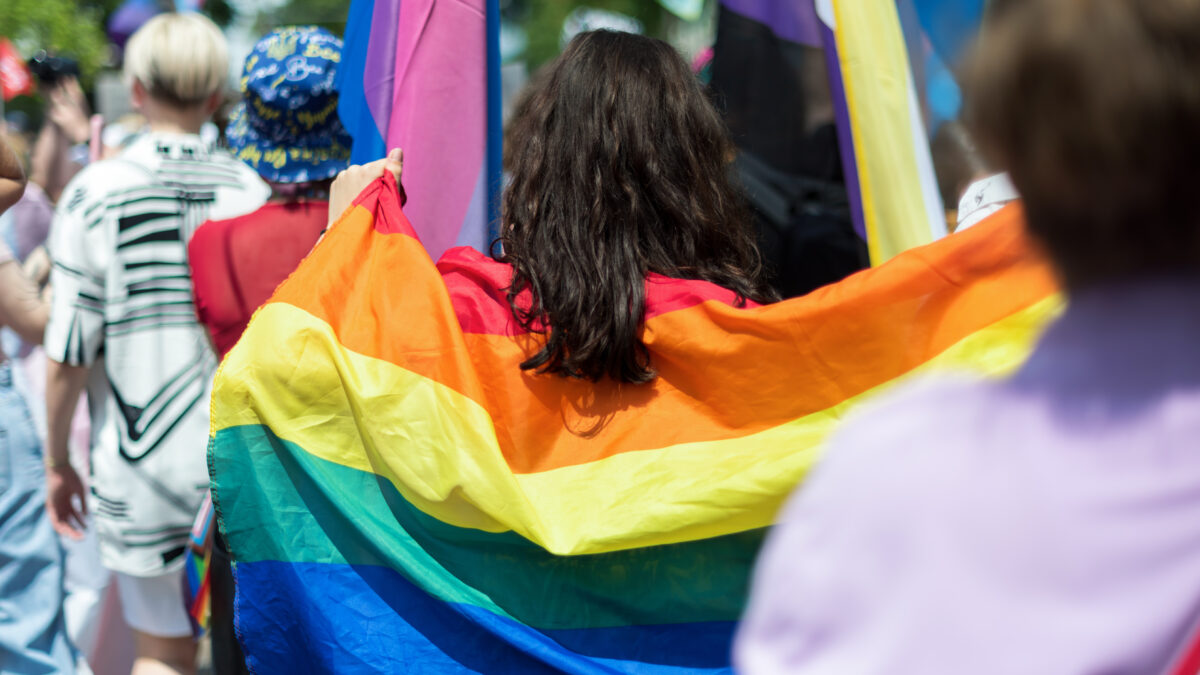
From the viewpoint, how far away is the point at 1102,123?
2.41 ft

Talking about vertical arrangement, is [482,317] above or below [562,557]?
above

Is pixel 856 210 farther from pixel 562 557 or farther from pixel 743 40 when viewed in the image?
pixel 562 557

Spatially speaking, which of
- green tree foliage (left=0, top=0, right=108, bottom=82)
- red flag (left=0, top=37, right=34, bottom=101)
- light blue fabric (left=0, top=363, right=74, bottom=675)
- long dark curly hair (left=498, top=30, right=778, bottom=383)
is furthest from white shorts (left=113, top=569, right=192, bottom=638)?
green tree foliage (left=0, top=0, right=108, bottom=82)

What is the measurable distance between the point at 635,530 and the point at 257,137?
157 cm

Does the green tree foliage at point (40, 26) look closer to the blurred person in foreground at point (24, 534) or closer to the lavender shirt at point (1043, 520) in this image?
the blurred person in foreground at point (24, 534)

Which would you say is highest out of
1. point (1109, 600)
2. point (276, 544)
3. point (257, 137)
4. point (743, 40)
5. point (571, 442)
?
point (743, 40)

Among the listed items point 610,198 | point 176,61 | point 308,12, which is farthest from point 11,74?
point 308,12

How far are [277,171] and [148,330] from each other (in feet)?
1.88

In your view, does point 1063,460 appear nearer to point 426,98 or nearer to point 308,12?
point 426,98

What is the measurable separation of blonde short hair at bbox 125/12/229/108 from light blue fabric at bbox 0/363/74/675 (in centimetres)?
84

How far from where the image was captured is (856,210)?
2703 millimetres

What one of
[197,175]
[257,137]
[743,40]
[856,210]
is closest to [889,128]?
[856,210]

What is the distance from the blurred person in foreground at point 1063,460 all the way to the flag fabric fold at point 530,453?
778 millimetres

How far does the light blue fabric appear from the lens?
8.97ft
